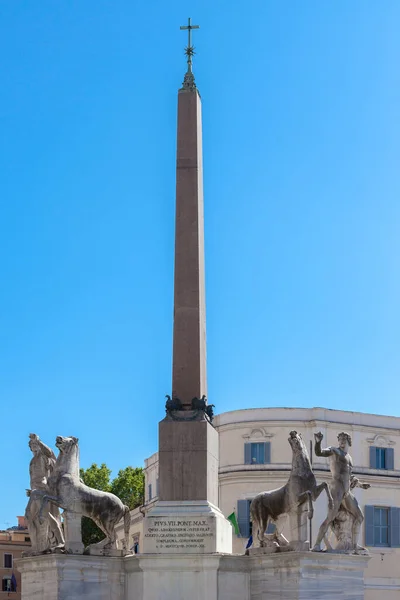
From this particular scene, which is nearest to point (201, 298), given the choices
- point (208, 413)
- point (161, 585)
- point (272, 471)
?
point (208, 413)

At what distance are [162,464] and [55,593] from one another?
9.80 ft

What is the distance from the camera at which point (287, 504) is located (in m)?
21.4

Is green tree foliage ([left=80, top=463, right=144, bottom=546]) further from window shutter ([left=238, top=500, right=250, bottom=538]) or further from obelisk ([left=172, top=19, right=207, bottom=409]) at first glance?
obelisk ([left=172, top=19, right=207, bottom=409])

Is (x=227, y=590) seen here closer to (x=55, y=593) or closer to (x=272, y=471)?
(x=55, y=593)

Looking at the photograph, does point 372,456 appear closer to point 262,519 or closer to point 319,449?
point 262,519

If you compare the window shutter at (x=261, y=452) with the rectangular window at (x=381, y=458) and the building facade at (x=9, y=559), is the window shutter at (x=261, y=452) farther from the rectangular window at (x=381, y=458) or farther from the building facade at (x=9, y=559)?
the building facade at (x=9, y=559)

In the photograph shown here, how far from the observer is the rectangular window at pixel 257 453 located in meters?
49.1

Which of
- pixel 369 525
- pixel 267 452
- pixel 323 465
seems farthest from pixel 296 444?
pixel 369 525

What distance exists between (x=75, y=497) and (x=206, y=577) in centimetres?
296

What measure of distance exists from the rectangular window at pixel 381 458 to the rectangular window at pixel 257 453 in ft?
15.1

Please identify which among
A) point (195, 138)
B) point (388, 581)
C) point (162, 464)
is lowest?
point (388, 581)

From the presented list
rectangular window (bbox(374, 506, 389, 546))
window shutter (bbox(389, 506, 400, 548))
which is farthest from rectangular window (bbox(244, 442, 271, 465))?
window shutter (bbox(389, 506, 400, 548))

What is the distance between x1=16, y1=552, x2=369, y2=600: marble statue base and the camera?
67.7ft

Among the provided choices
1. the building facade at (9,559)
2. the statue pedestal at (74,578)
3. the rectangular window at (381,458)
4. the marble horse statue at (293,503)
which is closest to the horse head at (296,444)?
the marble horse statue at (293,503)
